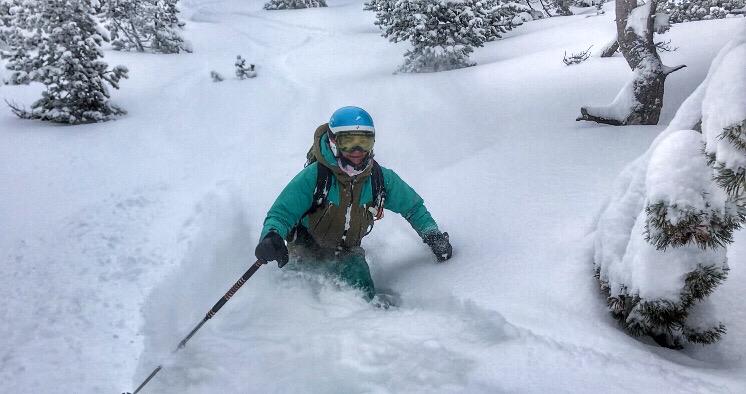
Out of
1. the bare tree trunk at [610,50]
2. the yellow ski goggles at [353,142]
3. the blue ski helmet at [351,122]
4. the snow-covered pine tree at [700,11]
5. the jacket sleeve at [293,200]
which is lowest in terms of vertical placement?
the jacket sleeve at [293,200]

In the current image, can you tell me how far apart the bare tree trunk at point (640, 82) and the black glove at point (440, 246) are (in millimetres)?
3019

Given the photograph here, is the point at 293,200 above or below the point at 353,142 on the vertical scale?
below

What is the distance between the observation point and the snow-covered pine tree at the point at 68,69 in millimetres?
8844

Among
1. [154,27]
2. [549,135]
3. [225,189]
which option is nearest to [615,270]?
[549,135]

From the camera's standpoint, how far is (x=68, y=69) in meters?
9.11

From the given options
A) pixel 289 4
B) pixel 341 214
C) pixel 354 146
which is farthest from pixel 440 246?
pixel 289 4

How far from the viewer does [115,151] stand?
742 centimetres

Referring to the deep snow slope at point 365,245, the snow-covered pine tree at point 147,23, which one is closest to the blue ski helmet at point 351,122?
the deep snow slope at point 365,245

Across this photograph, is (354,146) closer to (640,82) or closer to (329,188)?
(329,188)

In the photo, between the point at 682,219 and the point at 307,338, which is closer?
the point at 682,219

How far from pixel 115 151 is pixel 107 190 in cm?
180

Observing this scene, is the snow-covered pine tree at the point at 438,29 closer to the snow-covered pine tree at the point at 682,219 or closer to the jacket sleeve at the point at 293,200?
the jacket sleeve at the point at 293,200

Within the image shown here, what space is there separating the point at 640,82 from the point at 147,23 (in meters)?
17.8

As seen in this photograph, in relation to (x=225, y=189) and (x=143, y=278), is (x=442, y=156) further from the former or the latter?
(x=143, y=278)
